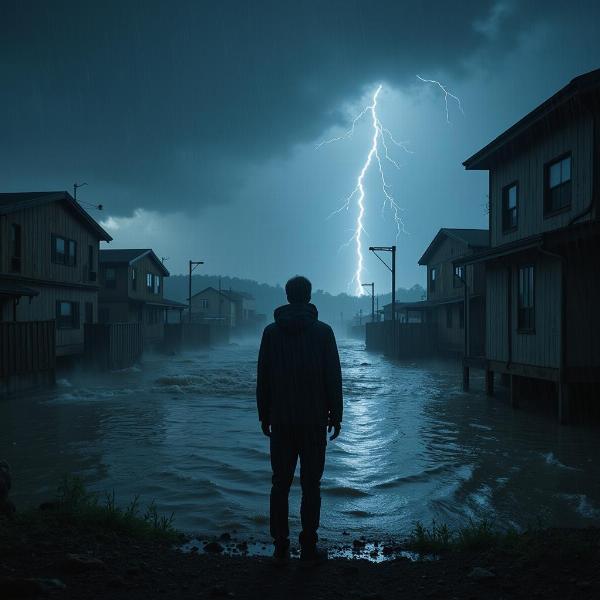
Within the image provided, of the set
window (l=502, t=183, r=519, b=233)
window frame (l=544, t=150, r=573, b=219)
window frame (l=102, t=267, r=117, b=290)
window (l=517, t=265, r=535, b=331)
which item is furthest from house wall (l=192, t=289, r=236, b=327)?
window frame (l=544, t=150, r=573, b=219)

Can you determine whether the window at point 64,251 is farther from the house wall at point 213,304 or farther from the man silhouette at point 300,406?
the house wall at point 213,304

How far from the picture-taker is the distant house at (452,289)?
31.6m

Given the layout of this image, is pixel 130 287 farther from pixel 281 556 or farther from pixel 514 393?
pixel 281 556

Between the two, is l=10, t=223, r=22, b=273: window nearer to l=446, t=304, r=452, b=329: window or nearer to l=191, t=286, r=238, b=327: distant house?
l=446, t=304, r=452, b=329: window

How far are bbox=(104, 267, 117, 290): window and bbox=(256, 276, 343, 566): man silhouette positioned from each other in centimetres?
3573

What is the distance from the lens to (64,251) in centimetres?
2650

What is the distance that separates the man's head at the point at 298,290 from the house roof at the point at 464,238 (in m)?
28.5

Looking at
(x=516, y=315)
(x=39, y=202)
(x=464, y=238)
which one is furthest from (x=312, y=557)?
(x=464, y=238)

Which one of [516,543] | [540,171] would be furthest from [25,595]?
[540,171]

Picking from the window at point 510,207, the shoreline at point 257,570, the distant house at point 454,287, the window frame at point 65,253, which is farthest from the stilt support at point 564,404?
→ the window frame at point 65,253

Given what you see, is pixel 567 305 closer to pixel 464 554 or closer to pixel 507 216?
pixel 507 216

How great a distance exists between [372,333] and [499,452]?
39583mm

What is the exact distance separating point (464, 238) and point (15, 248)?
23.8 meters

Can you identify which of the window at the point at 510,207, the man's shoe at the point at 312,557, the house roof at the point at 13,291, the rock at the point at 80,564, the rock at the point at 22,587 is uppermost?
the window at the point at 510,207
